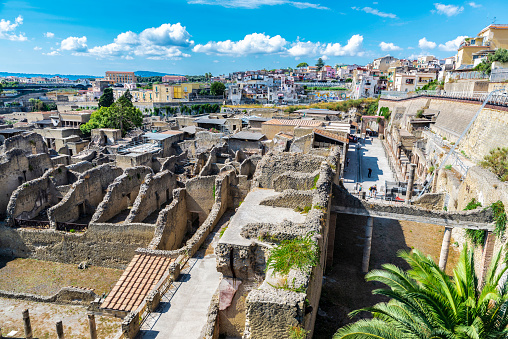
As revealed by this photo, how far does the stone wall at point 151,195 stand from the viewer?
18156 millimetres

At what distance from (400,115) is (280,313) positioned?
51.5m

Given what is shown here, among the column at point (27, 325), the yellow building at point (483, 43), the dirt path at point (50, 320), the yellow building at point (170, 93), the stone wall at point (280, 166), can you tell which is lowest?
the dirt path at point (50, 320)

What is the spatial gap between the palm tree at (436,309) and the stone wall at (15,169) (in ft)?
74.6

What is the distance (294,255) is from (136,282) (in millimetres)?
8070

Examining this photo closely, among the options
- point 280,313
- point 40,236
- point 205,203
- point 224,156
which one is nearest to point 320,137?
point 224,156

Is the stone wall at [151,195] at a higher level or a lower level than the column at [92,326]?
higher

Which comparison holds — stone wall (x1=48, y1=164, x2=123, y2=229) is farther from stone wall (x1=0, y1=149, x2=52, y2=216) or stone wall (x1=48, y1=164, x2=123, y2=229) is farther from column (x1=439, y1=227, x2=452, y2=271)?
column (x1=439, y1=227, x2=452, y2=271)

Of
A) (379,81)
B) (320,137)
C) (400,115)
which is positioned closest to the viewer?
(320,137)

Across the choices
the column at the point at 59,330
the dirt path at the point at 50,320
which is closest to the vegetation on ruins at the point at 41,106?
the dirt path at the point at 50,320

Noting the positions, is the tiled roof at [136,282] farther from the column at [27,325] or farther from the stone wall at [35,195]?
the stone wall at [35,195]

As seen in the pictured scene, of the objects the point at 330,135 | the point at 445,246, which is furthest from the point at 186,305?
the point at 330,135

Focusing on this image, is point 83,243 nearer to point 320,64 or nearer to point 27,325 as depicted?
point 27,325

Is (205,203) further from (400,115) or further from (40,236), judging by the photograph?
(400,115)

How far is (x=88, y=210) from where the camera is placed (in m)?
20.5
